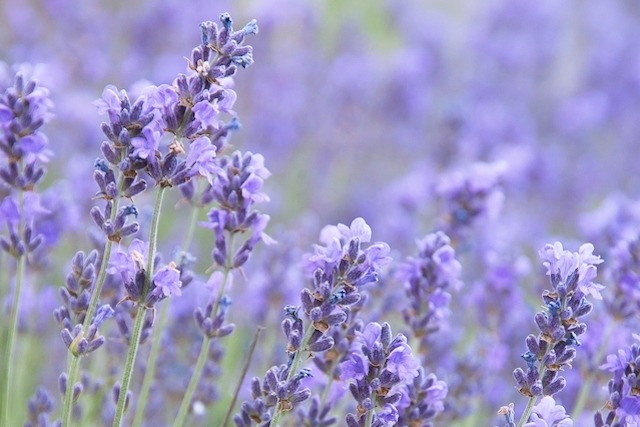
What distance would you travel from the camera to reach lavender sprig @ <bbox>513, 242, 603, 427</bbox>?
173 cm

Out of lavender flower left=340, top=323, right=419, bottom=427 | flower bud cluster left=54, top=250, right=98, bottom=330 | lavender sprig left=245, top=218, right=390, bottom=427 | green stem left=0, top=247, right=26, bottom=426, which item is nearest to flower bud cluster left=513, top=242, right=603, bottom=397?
lavender flower left=340, top=323, right=419, bottom=427

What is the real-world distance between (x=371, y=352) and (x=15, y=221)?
35.9 inches

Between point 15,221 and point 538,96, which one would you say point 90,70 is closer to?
point 15,221

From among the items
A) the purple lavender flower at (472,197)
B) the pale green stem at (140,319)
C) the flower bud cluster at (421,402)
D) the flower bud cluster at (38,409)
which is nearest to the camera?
the pale green stem at (140,319)

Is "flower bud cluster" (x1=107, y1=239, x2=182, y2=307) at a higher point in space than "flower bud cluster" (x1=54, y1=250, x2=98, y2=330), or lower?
lower

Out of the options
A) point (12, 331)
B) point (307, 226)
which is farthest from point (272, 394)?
point (307, 226)

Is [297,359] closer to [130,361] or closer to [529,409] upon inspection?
[130,361]

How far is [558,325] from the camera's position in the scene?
1730mm

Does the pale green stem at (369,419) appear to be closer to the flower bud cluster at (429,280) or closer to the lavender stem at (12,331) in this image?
the flower bud cluster at (429,280)

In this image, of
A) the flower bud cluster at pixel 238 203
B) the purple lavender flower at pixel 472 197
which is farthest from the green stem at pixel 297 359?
the purple lavender flower at pixel 472 197

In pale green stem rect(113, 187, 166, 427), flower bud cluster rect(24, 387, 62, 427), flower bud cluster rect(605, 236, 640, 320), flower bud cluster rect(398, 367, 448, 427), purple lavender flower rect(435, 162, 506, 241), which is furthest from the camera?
purple lavender flower rect(435, 162, 506, 241)

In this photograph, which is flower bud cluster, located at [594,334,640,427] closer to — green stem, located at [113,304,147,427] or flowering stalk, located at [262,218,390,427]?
flowering stalk, located at [262,218,390,427]

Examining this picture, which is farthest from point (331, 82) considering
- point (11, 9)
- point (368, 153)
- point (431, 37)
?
point (11, 9)

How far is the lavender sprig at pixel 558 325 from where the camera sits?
173 centimetres
